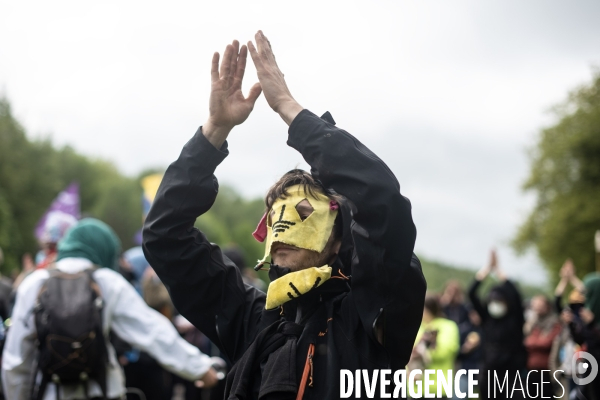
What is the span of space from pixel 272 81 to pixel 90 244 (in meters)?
3.06

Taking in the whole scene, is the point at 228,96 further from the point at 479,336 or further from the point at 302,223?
the point at 479,336

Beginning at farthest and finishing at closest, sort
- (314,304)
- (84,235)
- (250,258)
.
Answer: (250,258), (84,235), (314,304)

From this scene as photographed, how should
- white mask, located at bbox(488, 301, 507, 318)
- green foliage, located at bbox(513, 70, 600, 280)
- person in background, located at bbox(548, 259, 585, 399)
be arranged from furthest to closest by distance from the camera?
green foliage, located at bbox(513, 70, 600, 280), white mask, located at bbox(488, 301, 507, 318), person in background, located at bbox(548, 259, 585, 399)

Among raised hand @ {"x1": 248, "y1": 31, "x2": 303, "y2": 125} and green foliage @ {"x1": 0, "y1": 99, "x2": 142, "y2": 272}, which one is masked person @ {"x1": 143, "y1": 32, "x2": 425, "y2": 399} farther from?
green foliage @ {"x1": 0, "y1": 99, "x2": 142, "y2": 272}

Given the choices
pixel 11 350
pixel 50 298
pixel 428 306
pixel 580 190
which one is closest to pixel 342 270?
pixel 50 298

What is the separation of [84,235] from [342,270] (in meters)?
3.06

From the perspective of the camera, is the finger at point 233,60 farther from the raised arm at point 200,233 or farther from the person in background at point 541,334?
the person in background at point 541,334

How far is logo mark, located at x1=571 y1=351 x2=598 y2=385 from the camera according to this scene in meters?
8.09

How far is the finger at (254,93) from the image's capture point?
3410mm

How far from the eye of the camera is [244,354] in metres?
3.20

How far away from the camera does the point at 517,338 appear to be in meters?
10.9

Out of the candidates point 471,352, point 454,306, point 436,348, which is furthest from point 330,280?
point 454,306

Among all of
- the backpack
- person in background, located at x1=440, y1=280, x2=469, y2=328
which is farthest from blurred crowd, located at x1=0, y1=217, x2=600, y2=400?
person in background, located at x1=440, y1=280, x2=469, y2=328

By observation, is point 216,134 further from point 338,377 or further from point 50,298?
point 50,298
